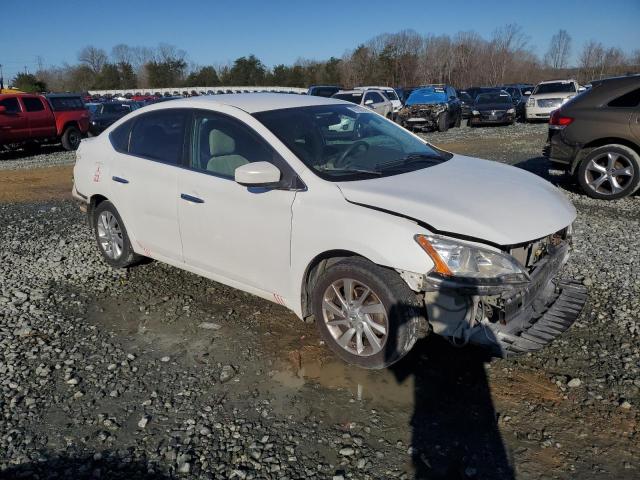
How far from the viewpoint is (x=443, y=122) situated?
68.5ft

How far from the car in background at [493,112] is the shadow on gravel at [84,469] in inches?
871

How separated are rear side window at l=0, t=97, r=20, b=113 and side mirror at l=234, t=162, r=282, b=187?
15473 millimetres

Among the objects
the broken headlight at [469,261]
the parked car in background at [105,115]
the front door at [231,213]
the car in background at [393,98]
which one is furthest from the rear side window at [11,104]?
the broken headlight at [469,261]

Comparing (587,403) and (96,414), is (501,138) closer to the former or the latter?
(587,403)

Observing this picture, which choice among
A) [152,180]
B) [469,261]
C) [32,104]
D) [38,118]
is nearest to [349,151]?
[469,261]

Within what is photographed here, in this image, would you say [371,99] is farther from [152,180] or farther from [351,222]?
[351,222]

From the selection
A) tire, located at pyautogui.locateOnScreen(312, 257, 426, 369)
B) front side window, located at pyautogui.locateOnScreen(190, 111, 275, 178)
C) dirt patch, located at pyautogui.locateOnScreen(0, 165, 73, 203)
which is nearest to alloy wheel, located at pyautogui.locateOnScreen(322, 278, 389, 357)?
tire, located at pyautogui.locateOnScreen(312, 257, 426, 369)

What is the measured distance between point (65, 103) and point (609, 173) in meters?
17.4

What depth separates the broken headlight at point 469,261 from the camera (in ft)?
9.81

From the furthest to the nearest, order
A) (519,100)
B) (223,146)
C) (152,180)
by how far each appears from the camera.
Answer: (519,100), (152,180), (223,146)

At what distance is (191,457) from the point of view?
9.02 ft

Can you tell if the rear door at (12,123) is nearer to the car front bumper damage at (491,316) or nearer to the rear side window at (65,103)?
the rear side window at (65,103)

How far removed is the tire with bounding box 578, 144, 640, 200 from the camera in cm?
748

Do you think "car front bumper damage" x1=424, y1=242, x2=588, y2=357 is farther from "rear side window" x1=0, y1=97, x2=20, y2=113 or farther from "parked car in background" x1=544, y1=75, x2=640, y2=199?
"rear side window" x1=0, y1=97, x2=20, y2=113
